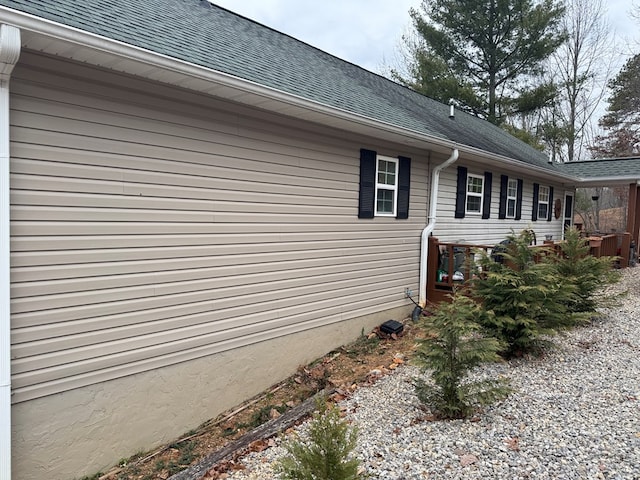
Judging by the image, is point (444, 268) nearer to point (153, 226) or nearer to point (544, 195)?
point (153, 226)

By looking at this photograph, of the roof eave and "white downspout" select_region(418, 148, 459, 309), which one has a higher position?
the roof eave

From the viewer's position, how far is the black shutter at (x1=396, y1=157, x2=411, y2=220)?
650 centimetres

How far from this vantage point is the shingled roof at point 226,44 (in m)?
3.38

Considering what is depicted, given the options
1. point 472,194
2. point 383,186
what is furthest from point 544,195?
point 383,186

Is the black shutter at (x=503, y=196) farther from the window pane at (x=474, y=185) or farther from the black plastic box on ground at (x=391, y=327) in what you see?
the black plastic box on ground at (x=391, y=327)

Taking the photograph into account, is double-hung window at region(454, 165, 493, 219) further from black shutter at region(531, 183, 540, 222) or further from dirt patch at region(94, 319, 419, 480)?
dirt patch at region(94, 319, 419, 480)

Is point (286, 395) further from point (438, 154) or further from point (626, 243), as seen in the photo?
point (626, 243)

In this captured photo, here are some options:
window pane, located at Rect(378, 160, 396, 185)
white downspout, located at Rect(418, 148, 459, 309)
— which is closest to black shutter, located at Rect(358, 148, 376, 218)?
window pane, located at Rect(378, 160, 396, 185)

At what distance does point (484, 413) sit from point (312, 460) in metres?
1.97

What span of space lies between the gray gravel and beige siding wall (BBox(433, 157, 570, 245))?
8.78 ft

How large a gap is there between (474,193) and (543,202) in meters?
4.51

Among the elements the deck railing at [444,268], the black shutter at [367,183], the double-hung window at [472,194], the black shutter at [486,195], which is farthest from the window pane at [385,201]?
the black shutter at [486,195]

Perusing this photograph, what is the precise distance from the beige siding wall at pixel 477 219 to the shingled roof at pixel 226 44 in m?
1.37

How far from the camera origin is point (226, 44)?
5023 mm
